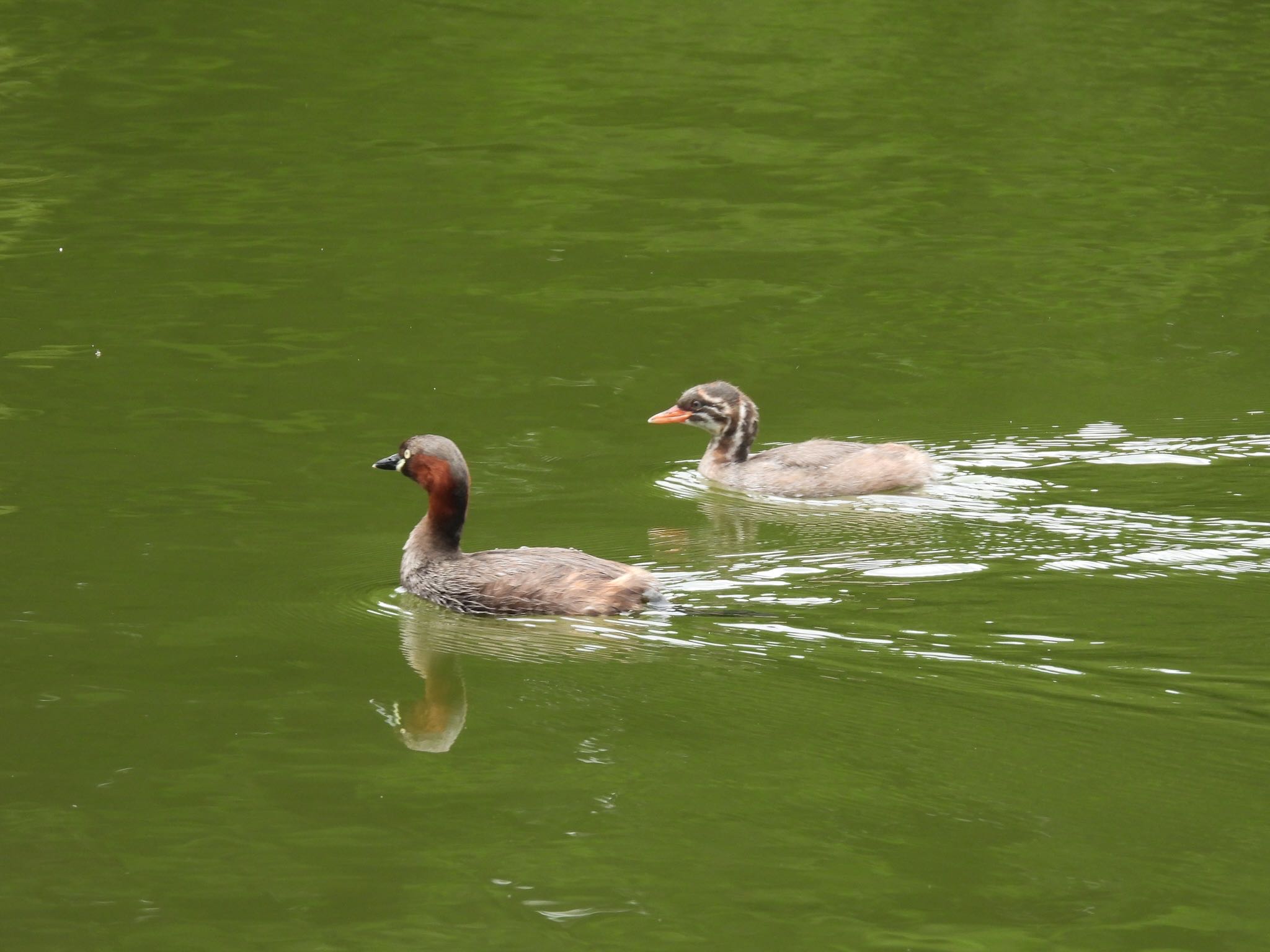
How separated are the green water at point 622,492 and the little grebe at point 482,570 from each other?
0.15 metres

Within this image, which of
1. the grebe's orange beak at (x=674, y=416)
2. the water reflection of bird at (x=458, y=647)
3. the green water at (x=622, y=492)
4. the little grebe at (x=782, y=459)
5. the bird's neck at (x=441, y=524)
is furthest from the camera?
the grebe's orange beak at (x=674, y=416)

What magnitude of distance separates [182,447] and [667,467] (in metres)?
2.70

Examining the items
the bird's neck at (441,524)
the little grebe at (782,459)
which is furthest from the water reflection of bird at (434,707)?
the little grebe at (782,459)

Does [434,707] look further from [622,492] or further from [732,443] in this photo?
[732,443]

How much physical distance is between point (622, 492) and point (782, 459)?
3.13 ft

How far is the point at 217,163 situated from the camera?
58.2ft

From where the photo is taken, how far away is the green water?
5695 millimetres

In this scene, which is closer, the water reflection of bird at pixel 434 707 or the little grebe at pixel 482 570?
the water reflection of bird at pixel 434 707

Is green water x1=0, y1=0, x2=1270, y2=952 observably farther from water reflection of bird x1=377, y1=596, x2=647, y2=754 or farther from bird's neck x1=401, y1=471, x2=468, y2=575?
bird's neck x1=401, y1=471, x2=468, y2=575

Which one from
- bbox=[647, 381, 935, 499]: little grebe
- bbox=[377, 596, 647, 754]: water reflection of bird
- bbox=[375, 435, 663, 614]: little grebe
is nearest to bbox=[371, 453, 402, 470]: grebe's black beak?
bbox=[375, 435, 663, 614]: little grebe

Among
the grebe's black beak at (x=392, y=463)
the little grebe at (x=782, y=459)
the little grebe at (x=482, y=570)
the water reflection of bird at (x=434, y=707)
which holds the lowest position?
the water reflection of bird at (x=434, y=707)

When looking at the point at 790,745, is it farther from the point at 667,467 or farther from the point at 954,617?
the point at 667,467

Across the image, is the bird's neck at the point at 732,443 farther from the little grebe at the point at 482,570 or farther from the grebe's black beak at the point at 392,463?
the grebe's black beak at the point at 392,463

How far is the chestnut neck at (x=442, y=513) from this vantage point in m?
8.58
